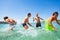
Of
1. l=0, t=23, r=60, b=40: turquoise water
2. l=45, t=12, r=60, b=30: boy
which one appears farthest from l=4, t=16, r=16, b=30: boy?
l=45, t=12, r=60, b=30: boy

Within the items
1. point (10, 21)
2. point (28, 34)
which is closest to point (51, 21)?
point (28, 34)

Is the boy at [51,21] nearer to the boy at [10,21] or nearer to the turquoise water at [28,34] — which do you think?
the turquoise water at [28,34]

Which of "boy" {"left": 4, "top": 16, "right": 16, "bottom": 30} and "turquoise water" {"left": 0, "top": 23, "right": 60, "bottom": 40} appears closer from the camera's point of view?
A: "turquoise water" {"left": 0, "top": 23, "right": 60, "bottom": 40}

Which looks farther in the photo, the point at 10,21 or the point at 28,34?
the point at 10,21

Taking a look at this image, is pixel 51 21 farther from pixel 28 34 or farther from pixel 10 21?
pixel 10 21

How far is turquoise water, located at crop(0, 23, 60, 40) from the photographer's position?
413 centimetres

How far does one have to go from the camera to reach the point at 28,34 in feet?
13.7

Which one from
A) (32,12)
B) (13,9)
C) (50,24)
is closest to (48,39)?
(50,24)

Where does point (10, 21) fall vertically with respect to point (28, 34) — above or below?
above

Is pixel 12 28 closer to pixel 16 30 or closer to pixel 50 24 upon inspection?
pixel 16 30

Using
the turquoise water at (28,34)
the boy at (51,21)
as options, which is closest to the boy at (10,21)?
the turquoise water at (28,34)

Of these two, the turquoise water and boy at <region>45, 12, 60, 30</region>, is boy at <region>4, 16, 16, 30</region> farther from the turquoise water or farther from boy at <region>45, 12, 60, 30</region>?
boy at <region>45, 12, 60, 30</region>

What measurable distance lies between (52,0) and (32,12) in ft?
1.45

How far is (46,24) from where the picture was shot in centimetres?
423
